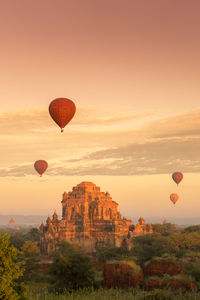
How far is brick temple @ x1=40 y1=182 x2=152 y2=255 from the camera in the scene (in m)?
99.7

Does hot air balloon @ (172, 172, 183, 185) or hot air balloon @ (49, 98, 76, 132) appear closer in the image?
hot air balloon @ (49, 98, 76, 132)

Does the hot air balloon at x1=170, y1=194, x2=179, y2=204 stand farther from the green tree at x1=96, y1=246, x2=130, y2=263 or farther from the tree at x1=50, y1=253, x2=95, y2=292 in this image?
the tree at x1=50, y1=253, x2=95, y2=292

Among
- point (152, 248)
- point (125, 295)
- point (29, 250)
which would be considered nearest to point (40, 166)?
point (29, 250)

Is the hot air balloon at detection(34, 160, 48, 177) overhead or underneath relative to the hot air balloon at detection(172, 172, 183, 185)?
overhead

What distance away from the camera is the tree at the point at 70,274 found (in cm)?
4332

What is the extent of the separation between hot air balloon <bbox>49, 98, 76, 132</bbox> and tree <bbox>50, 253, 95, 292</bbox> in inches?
1139

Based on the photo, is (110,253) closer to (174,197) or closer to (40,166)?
(40,166)

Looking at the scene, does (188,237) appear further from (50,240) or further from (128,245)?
(50,240)

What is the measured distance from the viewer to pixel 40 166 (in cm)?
10481

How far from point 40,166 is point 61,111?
40.3 metres

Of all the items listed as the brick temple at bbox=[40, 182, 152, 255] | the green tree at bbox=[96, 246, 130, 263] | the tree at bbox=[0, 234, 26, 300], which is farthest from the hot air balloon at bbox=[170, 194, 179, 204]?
the tree at bbox=[0, 234, 26, 300]

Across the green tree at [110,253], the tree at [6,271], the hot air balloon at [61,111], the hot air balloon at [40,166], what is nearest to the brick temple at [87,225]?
the green tree at [110,253]

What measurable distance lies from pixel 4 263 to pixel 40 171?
82583mm

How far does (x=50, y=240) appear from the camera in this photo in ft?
316
